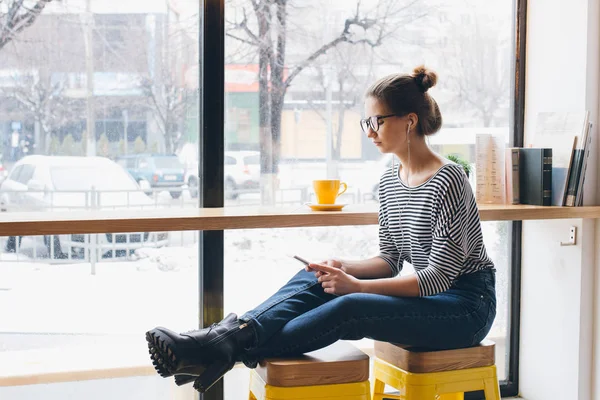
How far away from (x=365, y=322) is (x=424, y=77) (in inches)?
28.1

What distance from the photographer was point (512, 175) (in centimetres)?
260

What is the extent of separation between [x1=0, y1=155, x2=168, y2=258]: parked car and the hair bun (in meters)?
0.94

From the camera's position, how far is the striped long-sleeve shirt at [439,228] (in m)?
2.01

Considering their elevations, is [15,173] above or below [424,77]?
below

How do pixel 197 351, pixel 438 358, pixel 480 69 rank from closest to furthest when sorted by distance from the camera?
pixel 197 351
pixel 438 358
pixel 480 69

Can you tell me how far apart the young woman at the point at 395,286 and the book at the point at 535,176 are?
51 cm

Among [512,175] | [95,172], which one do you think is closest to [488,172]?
[512,175]

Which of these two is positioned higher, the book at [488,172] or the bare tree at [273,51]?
the bare tree at [273,51]

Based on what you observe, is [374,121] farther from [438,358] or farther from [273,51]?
[438,358]

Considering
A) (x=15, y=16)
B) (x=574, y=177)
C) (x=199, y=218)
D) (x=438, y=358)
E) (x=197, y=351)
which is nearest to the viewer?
(x=197, y=351)

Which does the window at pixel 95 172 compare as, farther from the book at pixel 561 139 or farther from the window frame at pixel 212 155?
the book at pixel 561 139

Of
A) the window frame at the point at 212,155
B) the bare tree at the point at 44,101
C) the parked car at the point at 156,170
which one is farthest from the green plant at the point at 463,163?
the bare tree at the point at 44,101

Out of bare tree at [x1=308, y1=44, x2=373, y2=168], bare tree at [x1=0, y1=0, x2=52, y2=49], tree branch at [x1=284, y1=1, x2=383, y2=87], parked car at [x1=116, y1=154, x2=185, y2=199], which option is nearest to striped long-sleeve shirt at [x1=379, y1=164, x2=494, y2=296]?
bare tree at [x1=308, y1=44, x2=373, y2=168]

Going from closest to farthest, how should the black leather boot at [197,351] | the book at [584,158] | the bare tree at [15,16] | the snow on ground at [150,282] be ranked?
the black leather boot at [197,351] < the bare tree at [15,16] < the snow on ground at [150,282] < the book at [584,158]
